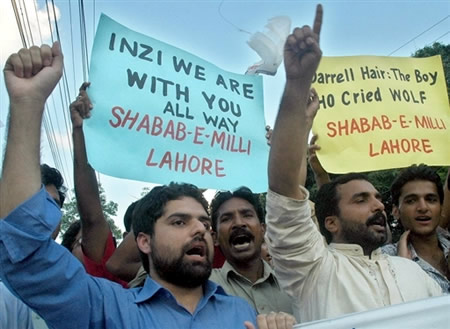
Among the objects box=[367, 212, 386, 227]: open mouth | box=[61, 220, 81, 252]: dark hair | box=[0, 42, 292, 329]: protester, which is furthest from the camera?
box=[61, 220, 81, 252]: dark hair

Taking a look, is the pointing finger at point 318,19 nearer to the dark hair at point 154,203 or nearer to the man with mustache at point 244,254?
the dark hair at point 154,203

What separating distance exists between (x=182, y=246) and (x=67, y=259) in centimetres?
59

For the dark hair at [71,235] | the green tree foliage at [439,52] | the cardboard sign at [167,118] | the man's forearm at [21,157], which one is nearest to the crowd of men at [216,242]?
the man's forearm at [21,157]

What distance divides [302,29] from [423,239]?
177 cm

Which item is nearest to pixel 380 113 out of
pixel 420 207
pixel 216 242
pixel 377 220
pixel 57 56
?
pixel 420 207

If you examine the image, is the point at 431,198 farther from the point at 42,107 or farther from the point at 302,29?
the point at 42,107

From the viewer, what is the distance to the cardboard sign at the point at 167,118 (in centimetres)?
265

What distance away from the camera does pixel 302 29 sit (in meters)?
2.00

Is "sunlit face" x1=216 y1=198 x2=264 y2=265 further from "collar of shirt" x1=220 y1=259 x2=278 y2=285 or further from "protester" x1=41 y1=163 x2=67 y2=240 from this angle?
"protester" x1=41 y1=163 x2=67 y2=240

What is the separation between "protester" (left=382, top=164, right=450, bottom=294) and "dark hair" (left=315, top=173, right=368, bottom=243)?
1.79 ft

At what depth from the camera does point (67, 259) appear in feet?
5.42

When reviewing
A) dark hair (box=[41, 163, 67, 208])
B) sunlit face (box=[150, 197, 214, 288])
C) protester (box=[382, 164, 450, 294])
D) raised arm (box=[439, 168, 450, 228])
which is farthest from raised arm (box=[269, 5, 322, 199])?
raised arm (box=[439, 168, 450, 228])

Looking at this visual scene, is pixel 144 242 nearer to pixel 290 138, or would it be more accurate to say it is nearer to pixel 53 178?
pixel 290 138

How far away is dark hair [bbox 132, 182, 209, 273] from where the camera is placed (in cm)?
229
